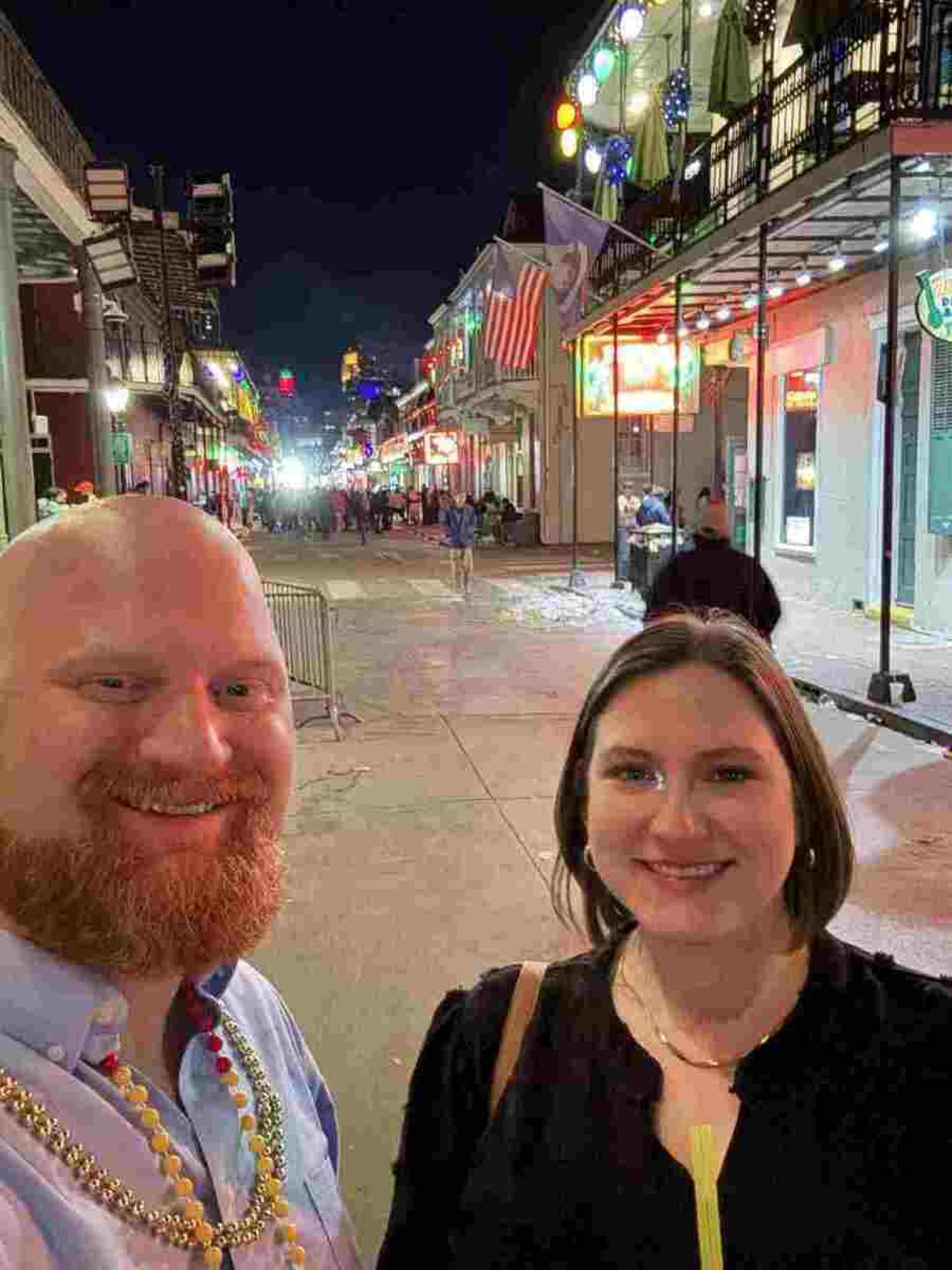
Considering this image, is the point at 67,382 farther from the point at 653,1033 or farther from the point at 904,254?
the point at 653,1033

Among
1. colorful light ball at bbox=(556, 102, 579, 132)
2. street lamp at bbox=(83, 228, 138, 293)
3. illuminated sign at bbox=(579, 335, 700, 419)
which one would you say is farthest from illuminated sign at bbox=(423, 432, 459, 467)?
street lamp at bbox=(83, 228, 138, 293)

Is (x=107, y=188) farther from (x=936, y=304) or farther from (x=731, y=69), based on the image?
(x=936, y=304)

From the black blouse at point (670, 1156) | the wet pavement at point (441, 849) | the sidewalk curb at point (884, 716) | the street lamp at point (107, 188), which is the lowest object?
the wet pavement at point (441, 849)

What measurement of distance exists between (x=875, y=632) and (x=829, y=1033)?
1227 centimetres

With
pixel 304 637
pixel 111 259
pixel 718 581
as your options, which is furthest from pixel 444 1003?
pixel 111 259

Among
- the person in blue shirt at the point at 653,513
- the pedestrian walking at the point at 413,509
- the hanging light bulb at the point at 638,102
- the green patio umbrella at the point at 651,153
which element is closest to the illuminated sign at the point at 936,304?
the green patio umbrella at the point at 651,153

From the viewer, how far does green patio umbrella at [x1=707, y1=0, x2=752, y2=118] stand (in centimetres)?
1301

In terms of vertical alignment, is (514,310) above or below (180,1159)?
above

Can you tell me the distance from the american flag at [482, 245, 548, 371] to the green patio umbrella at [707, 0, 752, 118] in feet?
15.0

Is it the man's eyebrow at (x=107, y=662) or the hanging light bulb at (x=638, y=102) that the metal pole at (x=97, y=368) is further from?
the man's eyebrow at (x=107, y=662)

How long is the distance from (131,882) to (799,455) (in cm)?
1631

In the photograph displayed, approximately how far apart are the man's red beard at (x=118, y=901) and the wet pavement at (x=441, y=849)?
2.30 meters

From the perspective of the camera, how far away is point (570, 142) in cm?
1767

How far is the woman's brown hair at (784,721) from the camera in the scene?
4.89 feet
